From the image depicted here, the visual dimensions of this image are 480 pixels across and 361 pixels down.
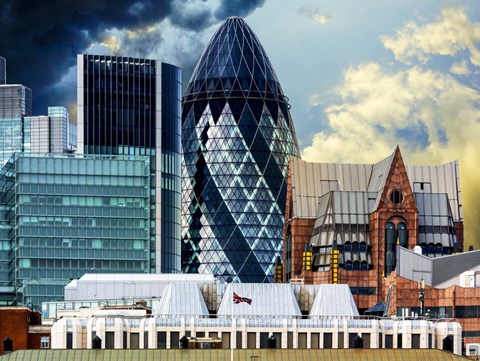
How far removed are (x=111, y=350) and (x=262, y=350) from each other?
13552 millimetres

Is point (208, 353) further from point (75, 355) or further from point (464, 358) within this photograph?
point (464, 358)

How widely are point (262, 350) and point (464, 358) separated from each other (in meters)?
18.1

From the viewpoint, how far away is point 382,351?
607 feet

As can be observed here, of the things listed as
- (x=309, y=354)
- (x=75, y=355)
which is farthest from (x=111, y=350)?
(x=309, y=354)

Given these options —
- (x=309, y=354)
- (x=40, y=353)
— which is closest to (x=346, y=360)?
(x=309, y=354)

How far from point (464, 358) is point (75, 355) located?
3482 cm

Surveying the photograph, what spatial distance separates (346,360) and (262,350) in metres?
7.59

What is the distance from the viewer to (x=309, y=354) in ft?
600

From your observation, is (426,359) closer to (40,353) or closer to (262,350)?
(262,350)

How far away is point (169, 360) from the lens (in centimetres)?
18062

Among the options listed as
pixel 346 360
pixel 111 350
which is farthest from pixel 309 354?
pixel 111 350

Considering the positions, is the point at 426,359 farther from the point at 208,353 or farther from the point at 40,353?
the point at 40,353

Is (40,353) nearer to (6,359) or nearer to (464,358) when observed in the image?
(6,359)

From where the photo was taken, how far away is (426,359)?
600ft
